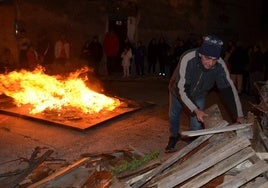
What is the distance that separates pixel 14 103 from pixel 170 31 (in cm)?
1124

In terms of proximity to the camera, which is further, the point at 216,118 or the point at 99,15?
the point at 99,15

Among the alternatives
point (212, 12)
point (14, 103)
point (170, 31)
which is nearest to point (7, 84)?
point (14, 103)

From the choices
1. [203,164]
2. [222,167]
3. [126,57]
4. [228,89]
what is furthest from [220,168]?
[126,57]

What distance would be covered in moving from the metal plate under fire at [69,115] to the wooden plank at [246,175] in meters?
4.63

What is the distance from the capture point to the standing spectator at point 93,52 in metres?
15.8

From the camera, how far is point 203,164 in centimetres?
401

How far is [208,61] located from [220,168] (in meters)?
1.77

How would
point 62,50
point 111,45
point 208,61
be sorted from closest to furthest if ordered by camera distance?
1. point 208,61
2. point 62,50
3. point 111,45

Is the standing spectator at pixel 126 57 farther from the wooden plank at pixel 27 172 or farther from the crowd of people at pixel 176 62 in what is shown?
the wooden plank at pixel 27 172

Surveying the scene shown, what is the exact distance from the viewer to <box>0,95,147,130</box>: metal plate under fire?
8.37 m

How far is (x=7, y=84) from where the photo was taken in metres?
10.2

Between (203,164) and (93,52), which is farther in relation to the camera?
(93,52)

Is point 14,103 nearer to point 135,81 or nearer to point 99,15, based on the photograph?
point 135,81

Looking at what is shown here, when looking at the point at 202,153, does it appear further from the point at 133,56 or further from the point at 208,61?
the point at 133,56
